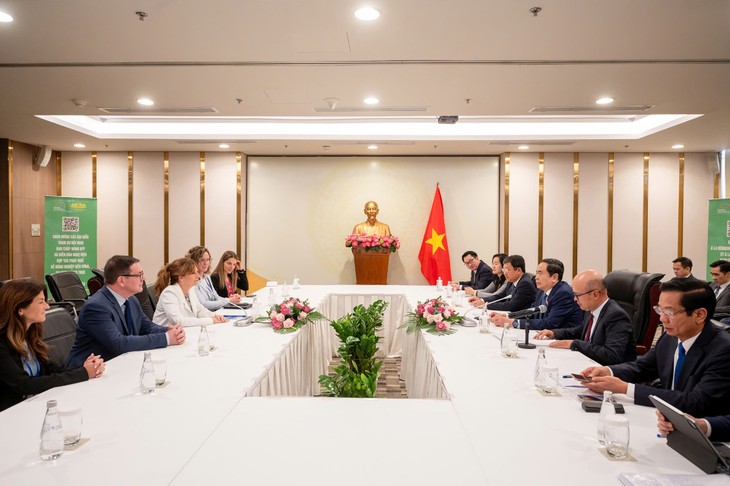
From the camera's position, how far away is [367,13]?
3.36 metres

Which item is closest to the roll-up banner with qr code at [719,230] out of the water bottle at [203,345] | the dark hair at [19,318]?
the water bottle at [203,345]

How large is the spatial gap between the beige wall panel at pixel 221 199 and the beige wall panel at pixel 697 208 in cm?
820

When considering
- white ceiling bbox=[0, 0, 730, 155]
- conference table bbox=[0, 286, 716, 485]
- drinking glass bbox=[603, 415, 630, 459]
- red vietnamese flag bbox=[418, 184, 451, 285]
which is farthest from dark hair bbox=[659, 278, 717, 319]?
red vietnamese flag bbox=[418, 184, 451, 285]

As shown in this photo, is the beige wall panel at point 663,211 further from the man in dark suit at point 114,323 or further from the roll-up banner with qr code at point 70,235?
the roll-up banner with qr code at point 70,235

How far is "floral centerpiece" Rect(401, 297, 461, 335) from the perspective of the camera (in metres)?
3.73

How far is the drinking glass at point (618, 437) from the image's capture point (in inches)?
63.6

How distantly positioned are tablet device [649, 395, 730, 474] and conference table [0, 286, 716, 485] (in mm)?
42

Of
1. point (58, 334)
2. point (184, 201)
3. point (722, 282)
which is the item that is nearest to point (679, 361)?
point (58, 334)

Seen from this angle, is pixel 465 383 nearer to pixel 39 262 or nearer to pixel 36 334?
pixel 36 334

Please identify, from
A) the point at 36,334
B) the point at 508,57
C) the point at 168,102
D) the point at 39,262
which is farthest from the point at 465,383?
the point at 39,262

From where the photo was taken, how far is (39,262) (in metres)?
8.50

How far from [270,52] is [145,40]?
3.12ft

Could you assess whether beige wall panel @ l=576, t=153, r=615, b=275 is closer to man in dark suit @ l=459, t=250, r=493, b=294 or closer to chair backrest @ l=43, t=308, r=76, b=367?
man in dark suit @ l=459, t=250, r=493, b=294

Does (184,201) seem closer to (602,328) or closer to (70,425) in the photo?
(602,328)
